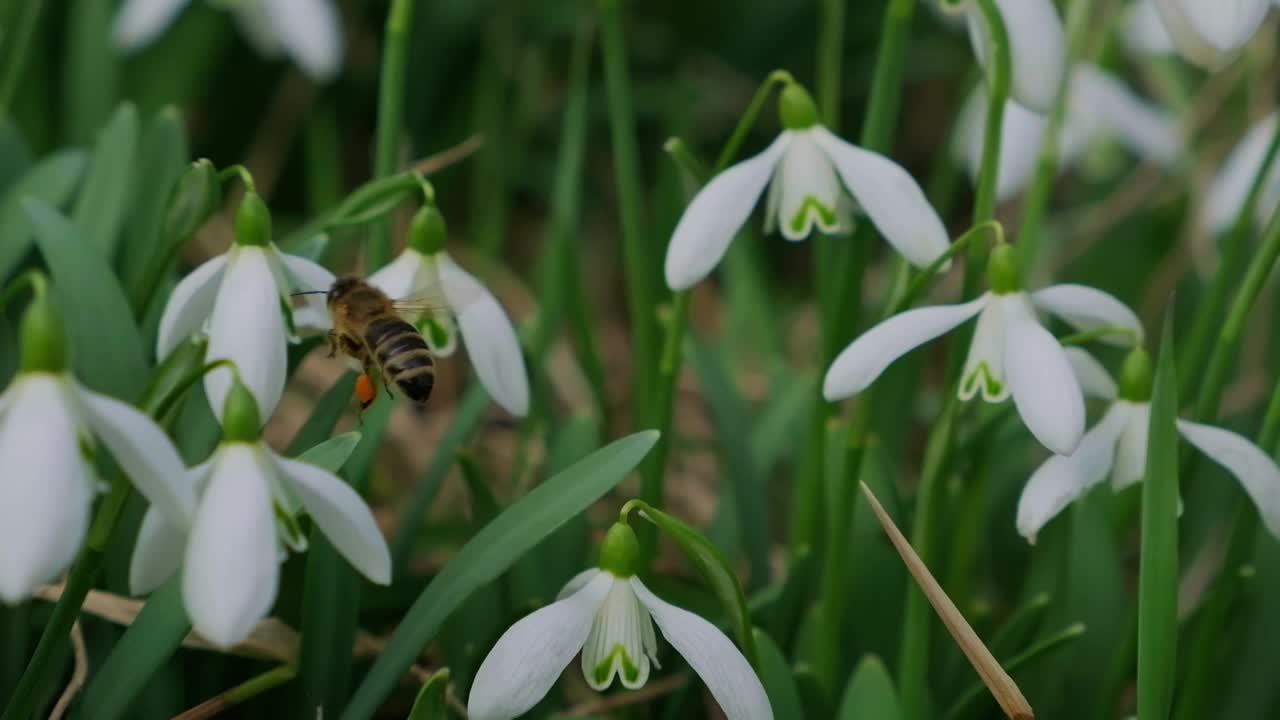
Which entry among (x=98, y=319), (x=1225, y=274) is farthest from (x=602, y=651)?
(x=1225, y=274)

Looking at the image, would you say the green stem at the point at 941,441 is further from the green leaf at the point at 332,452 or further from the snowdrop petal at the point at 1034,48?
the green leaf at the point at 332,452

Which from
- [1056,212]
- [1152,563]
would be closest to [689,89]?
[1152,563]

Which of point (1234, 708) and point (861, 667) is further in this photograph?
point (1234, 708)

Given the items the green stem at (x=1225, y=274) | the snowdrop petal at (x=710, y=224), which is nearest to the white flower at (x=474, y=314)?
the snowdrop petal at (x=710, y=224)

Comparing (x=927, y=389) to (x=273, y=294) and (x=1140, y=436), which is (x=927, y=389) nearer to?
(x=1140, y=436)

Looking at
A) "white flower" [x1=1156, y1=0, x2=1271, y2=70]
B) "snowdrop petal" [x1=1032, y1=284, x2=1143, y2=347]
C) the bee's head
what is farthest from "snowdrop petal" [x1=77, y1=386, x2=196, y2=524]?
"white flower" [x1=1156, y1=0, x2=1271, y2=70]

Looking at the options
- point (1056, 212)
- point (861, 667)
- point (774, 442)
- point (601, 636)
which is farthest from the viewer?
point (1056, 212)
